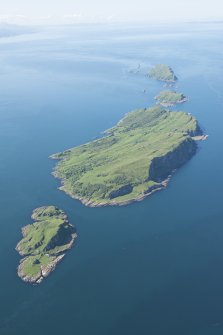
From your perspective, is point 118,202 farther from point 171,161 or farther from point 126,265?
point 171,161

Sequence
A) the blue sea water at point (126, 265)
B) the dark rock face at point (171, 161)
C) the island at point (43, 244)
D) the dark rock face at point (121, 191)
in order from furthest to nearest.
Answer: the dark rock face at point (171, 161) < the dark rock face at point (121, 191) < the island at point (43, 244) < the blue sea water at point (126, 265)

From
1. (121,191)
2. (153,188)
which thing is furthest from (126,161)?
(121,191)

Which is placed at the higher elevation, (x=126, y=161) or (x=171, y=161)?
(x=126, y=161)

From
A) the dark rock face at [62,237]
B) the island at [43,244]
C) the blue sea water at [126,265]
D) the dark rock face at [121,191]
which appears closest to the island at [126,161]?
the dark rock face at [121,191]

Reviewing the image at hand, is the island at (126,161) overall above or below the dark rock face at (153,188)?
above

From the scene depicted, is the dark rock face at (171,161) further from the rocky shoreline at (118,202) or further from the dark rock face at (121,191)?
the dark rock face at (121,191)

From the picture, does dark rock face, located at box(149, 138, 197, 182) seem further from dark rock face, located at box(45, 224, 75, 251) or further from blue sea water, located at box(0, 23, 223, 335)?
dark rock face, located at box(45, 224, 75, 251)

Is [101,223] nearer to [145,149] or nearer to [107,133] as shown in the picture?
[145,149]
